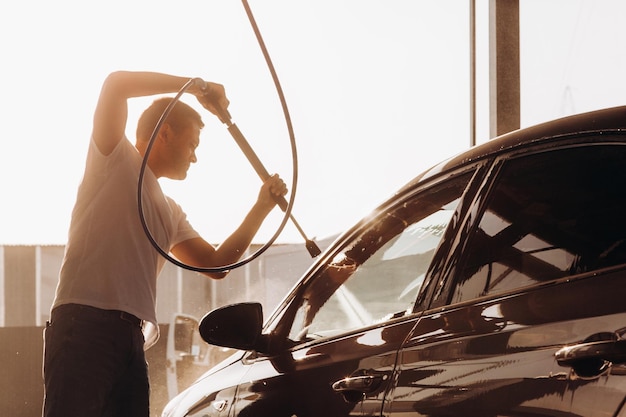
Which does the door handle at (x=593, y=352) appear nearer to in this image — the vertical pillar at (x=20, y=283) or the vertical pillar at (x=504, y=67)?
the vertical pillar at (x=504, y=67)

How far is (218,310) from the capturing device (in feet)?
8.58

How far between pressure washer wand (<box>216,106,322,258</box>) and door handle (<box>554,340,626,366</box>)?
1.66m

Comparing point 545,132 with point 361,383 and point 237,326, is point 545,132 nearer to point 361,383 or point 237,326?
point 361,383

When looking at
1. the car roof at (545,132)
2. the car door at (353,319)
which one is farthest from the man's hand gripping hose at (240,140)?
the car roof at (545,132)

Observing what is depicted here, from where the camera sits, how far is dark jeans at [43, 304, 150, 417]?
273 cm

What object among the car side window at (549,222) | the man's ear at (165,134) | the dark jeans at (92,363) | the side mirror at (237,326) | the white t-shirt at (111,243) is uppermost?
the man's ear at (165,134)

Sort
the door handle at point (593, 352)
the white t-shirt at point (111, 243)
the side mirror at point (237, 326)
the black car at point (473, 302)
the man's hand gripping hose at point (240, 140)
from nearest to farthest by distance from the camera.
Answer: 1. the door handle at point (593, 352)
2. the black car at point (473, 302)
3. the side mirror at point (237, 326)
4. the white t-shirt at point (111, 243)
5. the man's hand gripping hose at point (240, 140)

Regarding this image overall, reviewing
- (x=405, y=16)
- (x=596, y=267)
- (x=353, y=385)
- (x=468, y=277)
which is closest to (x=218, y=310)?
(x=353, y=385)

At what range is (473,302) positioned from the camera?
181cm

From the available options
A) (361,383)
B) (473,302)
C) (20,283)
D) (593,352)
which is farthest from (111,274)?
(20,283)

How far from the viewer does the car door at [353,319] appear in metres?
2.04

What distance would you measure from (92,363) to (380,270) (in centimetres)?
92

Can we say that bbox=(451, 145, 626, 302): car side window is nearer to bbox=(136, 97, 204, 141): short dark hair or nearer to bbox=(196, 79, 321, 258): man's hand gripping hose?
bbox=(196, 79, 321, 258): man's hand gripping hose

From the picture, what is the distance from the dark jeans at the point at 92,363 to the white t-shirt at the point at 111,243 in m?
0.05
